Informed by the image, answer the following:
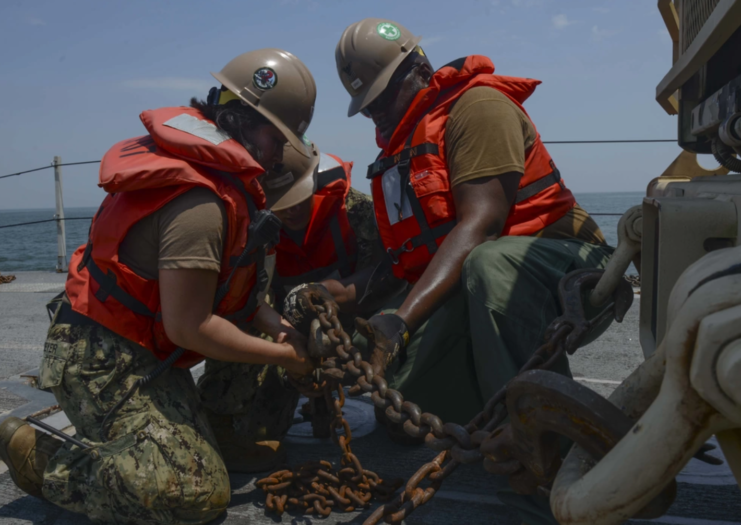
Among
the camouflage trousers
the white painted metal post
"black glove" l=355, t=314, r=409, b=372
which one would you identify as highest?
"black glove" l=355, t=314, r=409, b=372

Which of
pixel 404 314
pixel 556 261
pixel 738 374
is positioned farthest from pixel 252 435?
pixel 738 374

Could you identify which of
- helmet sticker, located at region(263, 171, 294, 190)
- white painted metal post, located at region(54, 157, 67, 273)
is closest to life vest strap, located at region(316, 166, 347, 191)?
helmet sticker, located at region(263, 171, 294, 190)

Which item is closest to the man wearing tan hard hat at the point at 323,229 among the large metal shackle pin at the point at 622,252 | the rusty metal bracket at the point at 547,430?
the large metal shackle pin at the point at 622,252

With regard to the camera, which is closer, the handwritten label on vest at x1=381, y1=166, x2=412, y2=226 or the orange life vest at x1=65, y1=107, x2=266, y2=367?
the orange life vest at x1=65, y1=107, x2=266, y2=367

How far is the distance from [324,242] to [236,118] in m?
0.92

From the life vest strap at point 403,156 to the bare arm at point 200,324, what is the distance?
0.99 m

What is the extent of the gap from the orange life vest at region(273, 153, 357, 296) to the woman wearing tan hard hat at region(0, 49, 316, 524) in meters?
0.71

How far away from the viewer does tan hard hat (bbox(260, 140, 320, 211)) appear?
318 cm

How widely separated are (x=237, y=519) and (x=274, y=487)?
16 cm

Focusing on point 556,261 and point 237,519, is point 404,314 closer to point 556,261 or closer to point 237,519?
point 556,261

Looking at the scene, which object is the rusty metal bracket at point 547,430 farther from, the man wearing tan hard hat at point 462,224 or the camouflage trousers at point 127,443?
the camouflage trousers at point 127,443

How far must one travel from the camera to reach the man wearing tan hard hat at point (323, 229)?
3.21 meters

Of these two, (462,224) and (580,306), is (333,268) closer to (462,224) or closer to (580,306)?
(462,224)

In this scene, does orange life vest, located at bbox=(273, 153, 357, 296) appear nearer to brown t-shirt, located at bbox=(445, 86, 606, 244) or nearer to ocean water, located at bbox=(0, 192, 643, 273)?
brown t-shirt, located at bbox=(445, 86, 606, 244)
